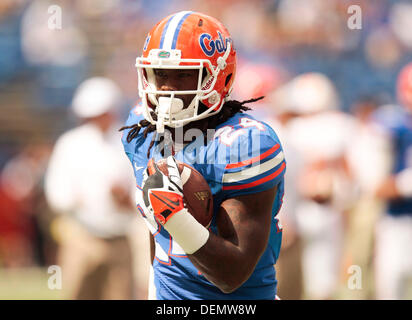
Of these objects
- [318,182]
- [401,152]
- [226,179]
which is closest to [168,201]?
[226,179]

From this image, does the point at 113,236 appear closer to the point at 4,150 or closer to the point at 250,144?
the point at 250,144

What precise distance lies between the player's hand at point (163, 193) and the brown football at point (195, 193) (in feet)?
0.15

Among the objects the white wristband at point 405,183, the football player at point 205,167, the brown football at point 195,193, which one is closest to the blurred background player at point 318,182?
the white wristband at point 405,183

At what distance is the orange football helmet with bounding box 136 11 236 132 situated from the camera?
2.31 metres

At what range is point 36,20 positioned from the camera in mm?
8102

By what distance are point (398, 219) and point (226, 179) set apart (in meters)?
2.79

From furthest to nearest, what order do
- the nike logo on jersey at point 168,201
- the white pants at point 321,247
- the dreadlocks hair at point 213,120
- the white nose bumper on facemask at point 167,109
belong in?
the white pants at point 321,247, the dreadlocks hair at point 213,120, the white nose bumper on facemask at point 167,109, the nike logo on jersey at point 168,201

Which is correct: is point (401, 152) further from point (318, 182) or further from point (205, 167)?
point (205, 167)

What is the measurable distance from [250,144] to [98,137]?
284 centimetres

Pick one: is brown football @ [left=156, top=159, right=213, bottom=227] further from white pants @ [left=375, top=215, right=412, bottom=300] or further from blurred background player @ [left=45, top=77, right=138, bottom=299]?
white pants @ [left=375, top=215, right=412, bottom=300]

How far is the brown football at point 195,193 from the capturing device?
7.08 ft

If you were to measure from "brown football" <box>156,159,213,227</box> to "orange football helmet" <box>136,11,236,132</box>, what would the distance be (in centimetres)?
23

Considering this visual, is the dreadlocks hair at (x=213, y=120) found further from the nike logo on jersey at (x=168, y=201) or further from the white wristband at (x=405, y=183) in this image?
the white wristband at (x=405, y=183)

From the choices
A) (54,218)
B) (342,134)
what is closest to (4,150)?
(54,218)
